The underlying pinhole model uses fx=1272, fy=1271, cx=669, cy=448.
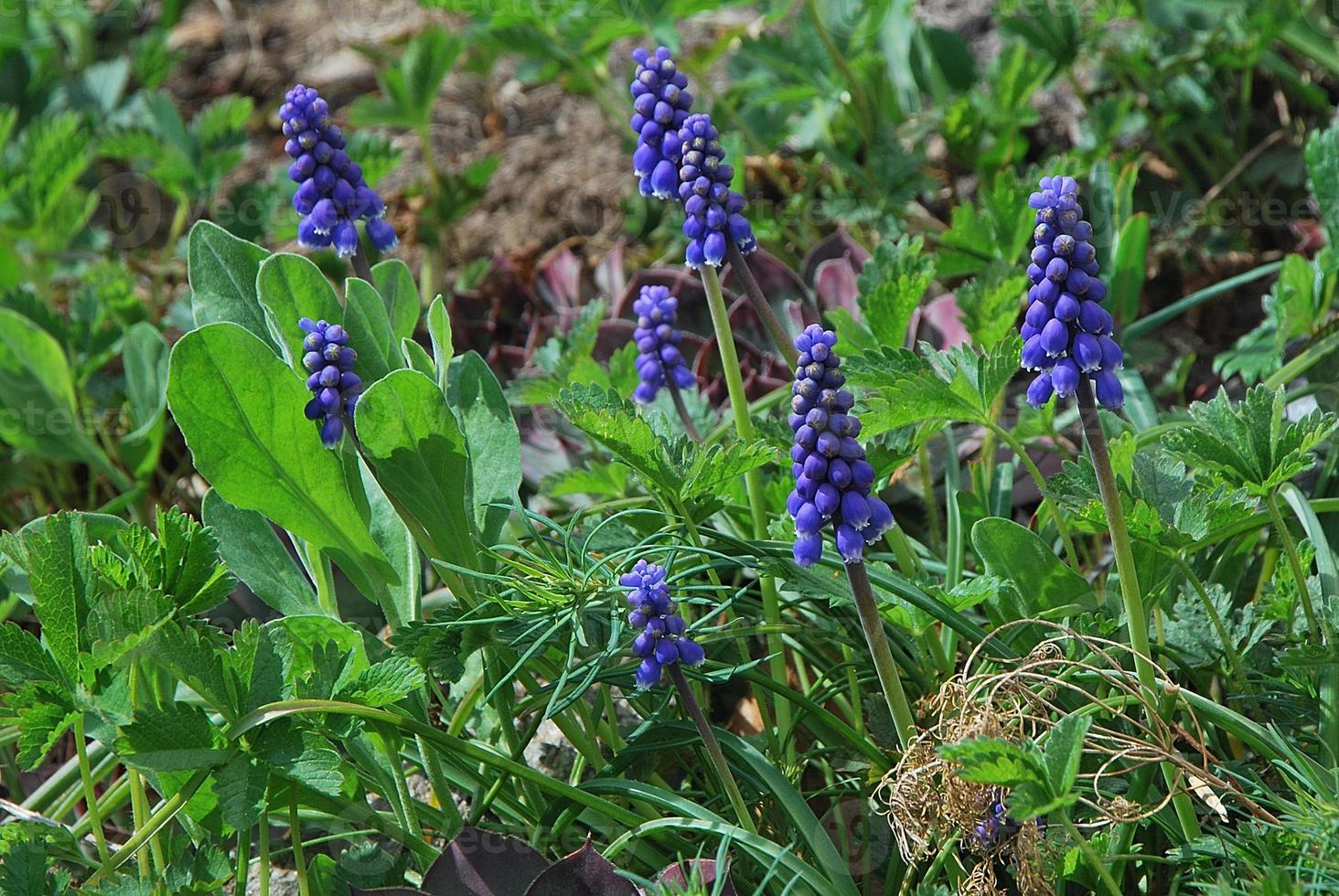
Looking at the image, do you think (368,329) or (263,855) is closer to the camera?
(263,855)

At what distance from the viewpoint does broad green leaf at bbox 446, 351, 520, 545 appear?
1841mm

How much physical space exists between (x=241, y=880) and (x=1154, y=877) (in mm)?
1188

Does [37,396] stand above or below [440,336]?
below

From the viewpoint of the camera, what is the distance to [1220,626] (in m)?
1.67

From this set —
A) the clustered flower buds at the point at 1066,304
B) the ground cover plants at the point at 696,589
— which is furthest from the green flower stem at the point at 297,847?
the clustered flower buds at the point at 1066,304

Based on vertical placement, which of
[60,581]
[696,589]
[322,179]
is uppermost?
[322,179]

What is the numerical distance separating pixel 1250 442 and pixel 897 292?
56 centimetres

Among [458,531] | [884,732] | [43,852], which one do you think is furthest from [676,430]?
[43,852]

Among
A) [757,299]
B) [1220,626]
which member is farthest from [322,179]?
[1220,626]

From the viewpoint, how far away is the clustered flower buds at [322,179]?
1940 mm

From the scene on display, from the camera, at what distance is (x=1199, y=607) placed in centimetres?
179

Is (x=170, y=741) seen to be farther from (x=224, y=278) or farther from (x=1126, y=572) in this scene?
(x=1126, y=572)

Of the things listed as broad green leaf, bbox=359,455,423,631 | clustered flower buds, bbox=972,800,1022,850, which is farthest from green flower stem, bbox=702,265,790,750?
broad green leaf, bbox=359,455,423,631
